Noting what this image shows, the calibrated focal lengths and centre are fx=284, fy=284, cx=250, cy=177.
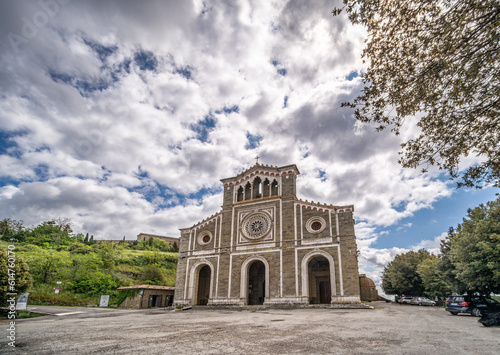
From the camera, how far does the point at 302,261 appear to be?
87.3 feet

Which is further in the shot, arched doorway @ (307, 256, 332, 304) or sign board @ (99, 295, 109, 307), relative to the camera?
sign board @ (99, 295, 109, 307)

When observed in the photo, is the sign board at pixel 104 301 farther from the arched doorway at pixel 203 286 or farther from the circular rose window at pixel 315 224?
the circular rose window at pixel 315 224

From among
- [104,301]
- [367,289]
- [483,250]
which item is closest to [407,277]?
[367,289]

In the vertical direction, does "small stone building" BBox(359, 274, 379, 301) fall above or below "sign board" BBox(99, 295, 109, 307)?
above

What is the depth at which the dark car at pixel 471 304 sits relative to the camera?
1701 centimetres

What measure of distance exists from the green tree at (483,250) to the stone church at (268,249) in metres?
9.31

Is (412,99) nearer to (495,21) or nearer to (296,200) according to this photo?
(495,21)

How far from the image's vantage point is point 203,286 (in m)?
32.6

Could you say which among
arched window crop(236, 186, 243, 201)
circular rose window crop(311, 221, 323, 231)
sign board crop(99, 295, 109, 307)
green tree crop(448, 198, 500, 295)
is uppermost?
arched window crop(236, 186, 243, 201)

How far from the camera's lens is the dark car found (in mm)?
17011

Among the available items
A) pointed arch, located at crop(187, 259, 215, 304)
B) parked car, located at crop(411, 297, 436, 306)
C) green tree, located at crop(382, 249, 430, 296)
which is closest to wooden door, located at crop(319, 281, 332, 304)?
pointed arch, located at crop(187, 259, 215, 304)

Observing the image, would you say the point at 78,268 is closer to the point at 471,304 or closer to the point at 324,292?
the point at 324,292

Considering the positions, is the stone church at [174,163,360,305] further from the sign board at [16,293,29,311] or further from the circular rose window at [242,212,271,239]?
the sign board at [16,293,29,311]

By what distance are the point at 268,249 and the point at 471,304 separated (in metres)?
16.1
